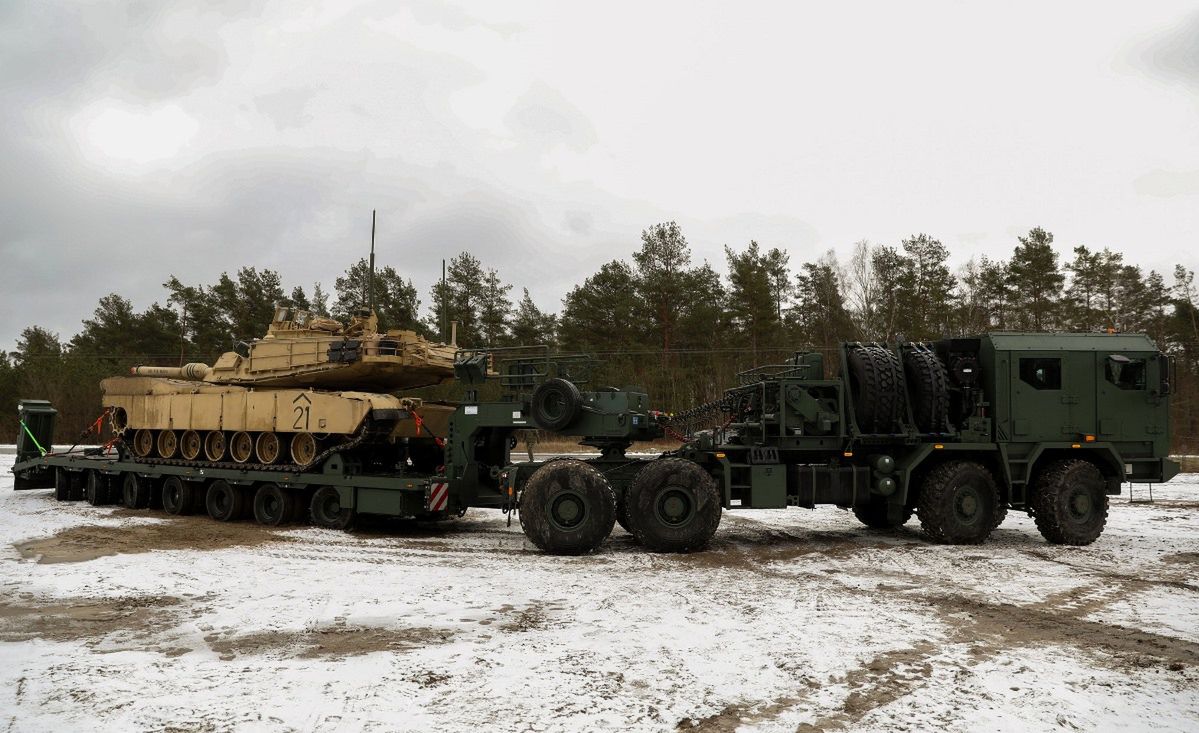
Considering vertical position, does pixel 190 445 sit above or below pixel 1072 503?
above

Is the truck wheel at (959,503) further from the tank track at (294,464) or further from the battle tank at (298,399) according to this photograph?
the tank track at (294,464)

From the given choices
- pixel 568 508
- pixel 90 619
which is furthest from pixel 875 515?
pixel 90 619

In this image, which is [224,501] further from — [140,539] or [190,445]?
[140,539]

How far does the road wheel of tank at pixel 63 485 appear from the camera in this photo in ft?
57.9

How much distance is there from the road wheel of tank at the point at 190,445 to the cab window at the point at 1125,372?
15.7m

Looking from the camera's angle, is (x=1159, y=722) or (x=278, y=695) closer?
(x=1159, y=722)

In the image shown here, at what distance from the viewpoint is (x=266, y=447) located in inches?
576

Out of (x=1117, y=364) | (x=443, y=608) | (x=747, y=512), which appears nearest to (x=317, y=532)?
(x=443, y=608)

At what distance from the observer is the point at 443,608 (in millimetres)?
7777

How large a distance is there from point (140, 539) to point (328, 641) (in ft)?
24.3

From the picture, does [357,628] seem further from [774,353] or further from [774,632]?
[774,353]

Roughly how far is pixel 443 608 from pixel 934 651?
442 centimetres

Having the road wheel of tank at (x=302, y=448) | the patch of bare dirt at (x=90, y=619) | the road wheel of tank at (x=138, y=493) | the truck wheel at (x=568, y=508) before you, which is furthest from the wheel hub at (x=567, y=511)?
the road wheel of tank at (x=138, y=493)

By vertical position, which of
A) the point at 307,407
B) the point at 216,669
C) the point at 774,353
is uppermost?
the point at 774,353
